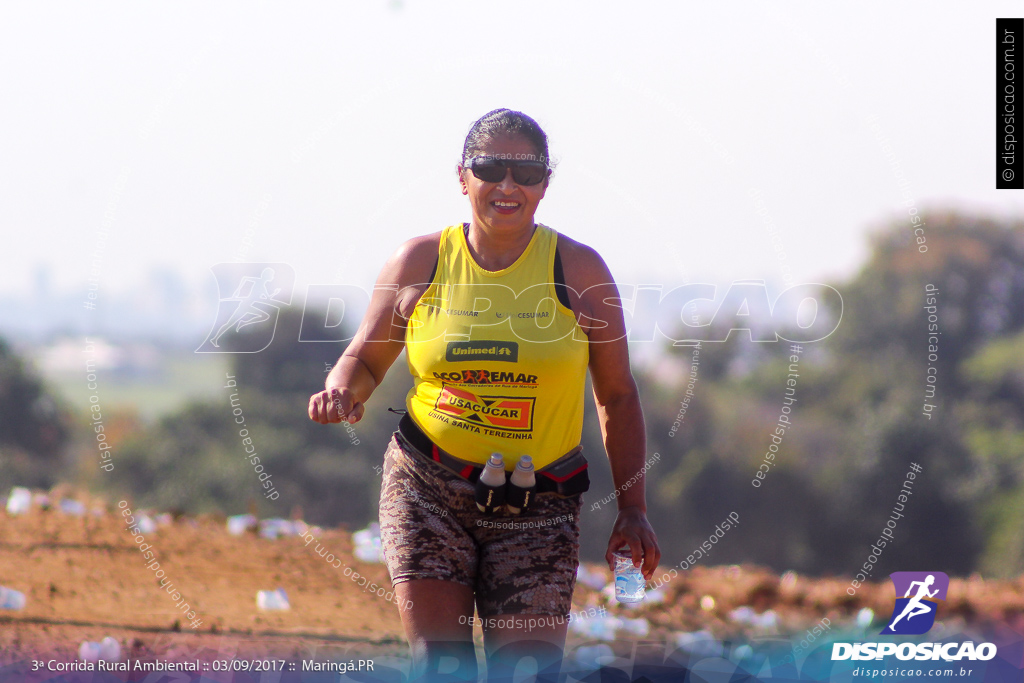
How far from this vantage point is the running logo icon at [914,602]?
4.65 meters

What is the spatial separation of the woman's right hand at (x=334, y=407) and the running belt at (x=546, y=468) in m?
0.22

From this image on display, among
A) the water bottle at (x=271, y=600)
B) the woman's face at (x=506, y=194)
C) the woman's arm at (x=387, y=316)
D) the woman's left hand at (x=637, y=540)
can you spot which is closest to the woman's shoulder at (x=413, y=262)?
the woman's arm at (x=387, y=316)

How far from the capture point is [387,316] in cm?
325

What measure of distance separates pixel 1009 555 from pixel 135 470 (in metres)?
25.0

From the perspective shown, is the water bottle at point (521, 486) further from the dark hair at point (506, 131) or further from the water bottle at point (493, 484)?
the dark hair at point (506, 131)

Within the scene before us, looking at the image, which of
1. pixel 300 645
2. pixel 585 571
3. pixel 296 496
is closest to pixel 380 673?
pixel 300 645

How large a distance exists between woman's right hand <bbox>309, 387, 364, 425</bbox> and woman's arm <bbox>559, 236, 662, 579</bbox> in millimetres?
727

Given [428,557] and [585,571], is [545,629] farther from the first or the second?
[585,571]

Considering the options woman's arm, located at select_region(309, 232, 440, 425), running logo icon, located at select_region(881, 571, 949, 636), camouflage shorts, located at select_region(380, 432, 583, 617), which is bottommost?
running logo icon, located at select_region(881, 571, 949, 636)

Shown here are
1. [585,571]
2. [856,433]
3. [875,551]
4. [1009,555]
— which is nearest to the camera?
[585,571]

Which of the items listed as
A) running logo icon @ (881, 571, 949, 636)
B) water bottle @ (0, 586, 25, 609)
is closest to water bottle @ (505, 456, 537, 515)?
running logo icon @ (881, 571, 949, 636)

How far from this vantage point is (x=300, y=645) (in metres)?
4.61

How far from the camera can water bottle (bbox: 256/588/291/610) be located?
5.18 m

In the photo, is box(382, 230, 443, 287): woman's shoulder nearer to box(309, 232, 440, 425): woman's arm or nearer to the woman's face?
box(309, 232, 440, 425): woman's arm
